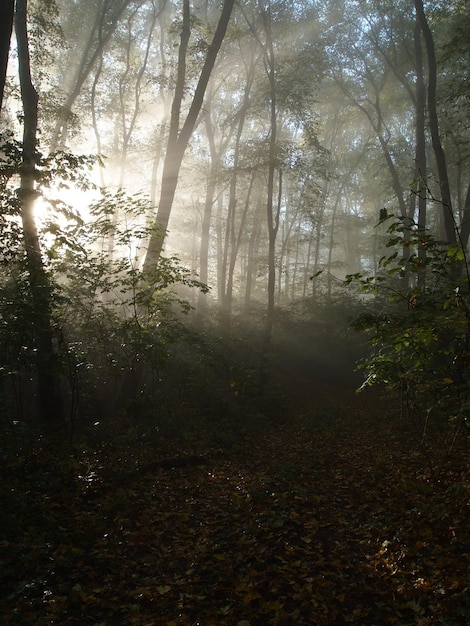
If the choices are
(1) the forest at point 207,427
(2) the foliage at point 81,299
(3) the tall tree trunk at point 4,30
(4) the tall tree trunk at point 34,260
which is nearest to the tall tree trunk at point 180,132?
(1) the forest at point 207,427

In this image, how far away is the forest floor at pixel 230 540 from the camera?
11.4 ft

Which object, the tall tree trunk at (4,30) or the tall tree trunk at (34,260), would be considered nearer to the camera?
the tall tree trunk at (4,30)

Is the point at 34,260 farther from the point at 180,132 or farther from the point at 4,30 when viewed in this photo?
the point at 180,132

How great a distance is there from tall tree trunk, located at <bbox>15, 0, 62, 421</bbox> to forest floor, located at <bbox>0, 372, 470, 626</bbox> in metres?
1.87

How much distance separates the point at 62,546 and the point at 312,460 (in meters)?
4.75

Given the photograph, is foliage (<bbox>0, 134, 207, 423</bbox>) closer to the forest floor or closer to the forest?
the forest

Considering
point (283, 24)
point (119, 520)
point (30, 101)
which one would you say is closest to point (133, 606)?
point (119, 520)

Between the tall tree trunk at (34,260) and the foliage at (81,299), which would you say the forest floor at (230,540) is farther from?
the tall tree trunk at (34,260)

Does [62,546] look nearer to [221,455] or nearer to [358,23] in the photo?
[221,455]

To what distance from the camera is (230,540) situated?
4648mm

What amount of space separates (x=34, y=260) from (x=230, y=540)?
17.7 ft

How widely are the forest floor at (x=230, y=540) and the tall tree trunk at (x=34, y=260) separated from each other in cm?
187

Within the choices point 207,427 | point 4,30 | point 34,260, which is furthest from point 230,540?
point 4,30

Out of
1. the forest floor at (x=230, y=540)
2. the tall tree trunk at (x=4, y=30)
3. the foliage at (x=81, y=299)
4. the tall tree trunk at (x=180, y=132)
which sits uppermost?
the tall tree trunk at (x=180, y=132)
